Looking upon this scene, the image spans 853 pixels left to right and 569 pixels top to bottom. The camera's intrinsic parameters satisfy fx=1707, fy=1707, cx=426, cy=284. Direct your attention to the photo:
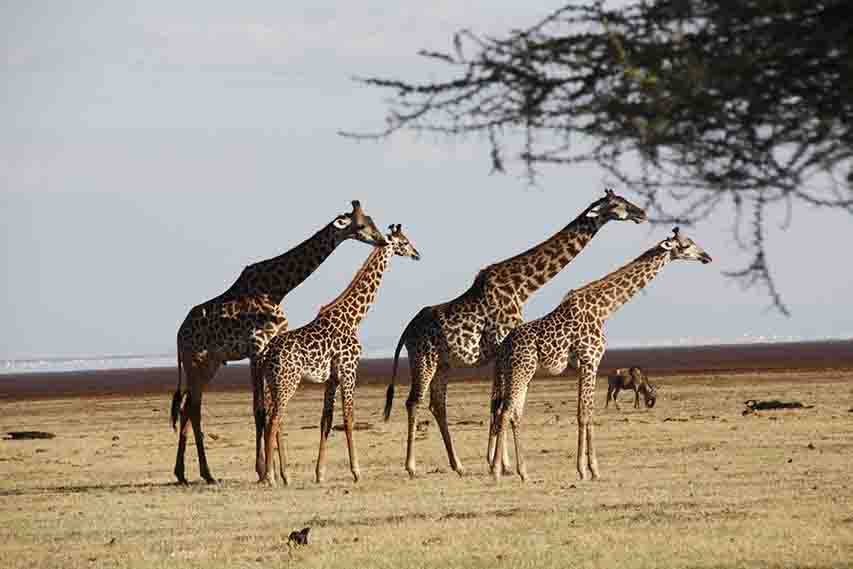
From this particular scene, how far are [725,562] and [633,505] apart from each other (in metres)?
3.68

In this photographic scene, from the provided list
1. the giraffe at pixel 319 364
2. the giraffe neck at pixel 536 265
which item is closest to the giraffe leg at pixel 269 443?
the giraffe at pixel 319 364

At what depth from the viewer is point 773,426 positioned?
28.3m

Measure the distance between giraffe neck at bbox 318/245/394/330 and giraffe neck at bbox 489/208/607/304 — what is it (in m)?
1.53

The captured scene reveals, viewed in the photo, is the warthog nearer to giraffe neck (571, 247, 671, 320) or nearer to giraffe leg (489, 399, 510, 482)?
giraffe neck (571, 247, 671, 320)

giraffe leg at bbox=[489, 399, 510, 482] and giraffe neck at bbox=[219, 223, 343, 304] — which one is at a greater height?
giraffe neck at bbox=[219, 223, 343, 304]

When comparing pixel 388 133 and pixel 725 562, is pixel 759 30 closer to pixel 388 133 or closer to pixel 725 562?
pixel 388 133

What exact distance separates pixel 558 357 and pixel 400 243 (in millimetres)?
3560

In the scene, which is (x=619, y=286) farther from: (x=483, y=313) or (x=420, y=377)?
(x=420, y=377)

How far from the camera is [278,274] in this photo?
73.1ft

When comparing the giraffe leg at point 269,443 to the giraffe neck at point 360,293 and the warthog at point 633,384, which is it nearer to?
the giraffe neck at point 360,293

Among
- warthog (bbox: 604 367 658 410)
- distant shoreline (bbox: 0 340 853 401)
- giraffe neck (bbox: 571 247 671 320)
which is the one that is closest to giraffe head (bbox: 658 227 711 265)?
giraffe neck (bbox: 571 247 671 320)

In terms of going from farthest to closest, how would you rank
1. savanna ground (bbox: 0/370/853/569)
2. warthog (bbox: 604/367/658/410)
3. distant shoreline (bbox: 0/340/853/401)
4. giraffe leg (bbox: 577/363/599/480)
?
distant shoreline (bbox: 0/340/853/401), warthog (bbox: 604/367/658/410), giraffe leg (bbox: 577/363/599/480), savanna ground (bbox: 0/370/853/569)

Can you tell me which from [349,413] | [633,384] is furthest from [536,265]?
[633,384]

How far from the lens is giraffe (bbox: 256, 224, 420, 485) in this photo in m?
20.4
